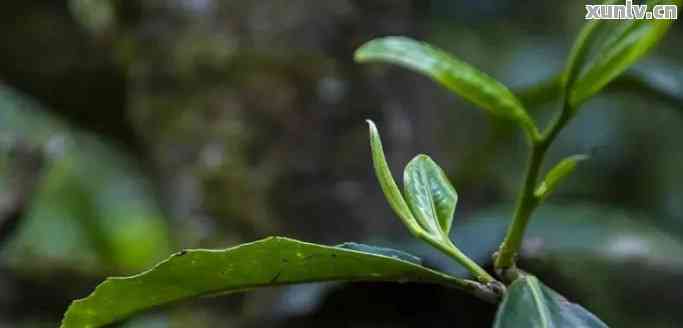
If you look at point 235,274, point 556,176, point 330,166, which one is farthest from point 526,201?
point 330,166

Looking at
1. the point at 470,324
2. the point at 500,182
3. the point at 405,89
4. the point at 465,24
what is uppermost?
the point at 465,24

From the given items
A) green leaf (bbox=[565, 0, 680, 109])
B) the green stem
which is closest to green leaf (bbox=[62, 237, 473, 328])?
the green stem

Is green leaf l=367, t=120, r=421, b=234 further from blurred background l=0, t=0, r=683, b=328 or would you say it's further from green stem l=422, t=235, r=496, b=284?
blurred background l=0, t=0, r=683, b=328

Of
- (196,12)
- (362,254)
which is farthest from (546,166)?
(362,254)

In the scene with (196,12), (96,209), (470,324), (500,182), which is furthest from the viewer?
(96,209)

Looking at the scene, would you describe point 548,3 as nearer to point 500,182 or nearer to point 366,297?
point 500,182

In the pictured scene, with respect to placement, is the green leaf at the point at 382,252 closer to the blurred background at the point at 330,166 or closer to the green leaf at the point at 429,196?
the green leaf at the point at 429,196
